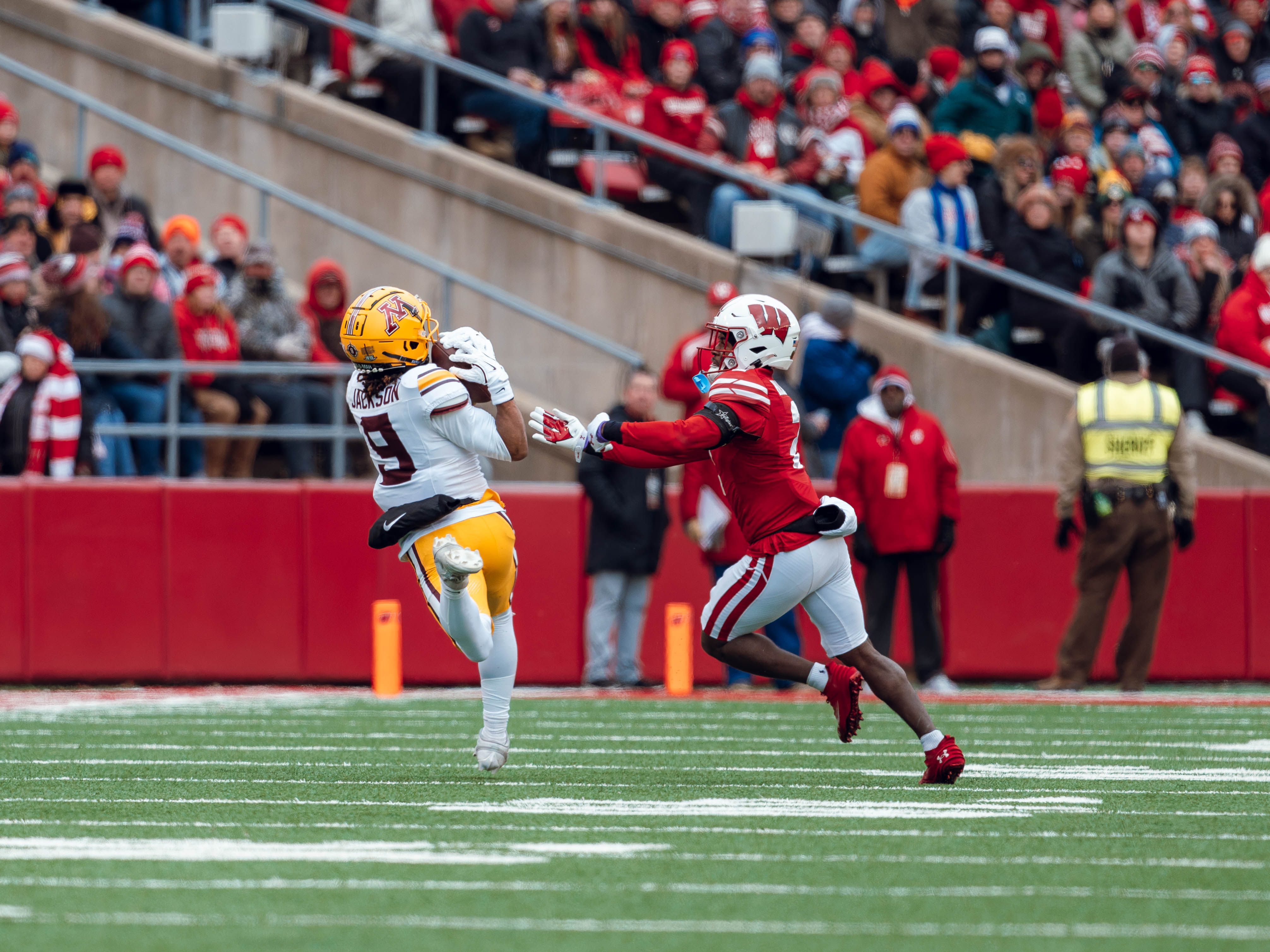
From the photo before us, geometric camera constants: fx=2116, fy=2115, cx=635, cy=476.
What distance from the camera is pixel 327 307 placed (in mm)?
15602

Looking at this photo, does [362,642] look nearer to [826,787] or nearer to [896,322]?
[896,322]

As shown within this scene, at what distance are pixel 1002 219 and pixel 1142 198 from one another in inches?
74.5

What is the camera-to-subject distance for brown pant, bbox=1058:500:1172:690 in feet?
44.5

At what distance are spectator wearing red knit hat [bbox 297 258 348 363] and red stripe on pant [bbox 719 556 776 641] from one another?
7530 mm

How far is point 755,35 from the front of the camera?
18.9 metres

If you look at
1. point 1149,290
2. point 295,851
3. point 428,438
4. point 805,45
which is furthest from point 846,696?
point 805,45

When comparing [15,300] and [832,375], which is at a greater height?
[15,300]

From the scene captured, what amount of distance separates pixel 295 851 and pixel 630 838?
1.05m

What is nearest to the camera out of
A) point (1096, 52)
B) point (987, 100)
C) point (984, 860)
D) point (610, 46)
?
point (984, 860)

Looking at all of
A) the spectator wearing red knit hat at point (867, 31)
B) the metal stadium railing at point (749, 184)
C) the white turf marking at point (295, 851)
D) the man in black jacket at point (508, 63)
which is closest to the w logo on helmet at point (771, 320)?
the white turf marking at point (295, 851)

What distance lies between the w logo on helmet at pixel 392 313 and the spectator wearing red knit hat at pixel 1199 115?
13.2 m

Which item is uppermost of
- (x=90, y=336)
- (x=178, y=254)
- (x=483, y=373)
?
(x=178, y=254)

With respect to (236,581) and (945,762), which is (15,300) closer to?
(236,581)

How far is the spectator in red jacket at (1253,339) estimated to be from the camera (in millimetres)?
15938
